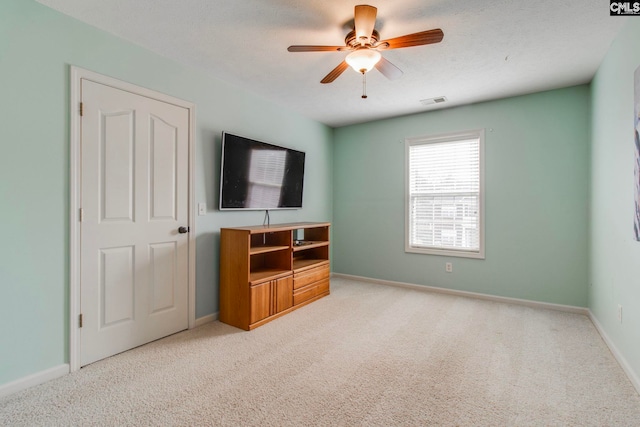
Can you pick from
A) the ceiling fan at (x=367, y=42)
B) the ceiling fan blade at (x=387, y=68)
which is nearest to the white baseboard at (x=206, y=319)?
the ceiling fan at (x=367, y=42)

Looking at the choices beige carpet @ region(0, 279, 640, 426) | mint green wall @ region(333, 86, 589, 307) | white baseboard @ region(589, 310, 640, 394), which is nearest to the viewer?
beige carpet @ region(0, 279, 640, 426)

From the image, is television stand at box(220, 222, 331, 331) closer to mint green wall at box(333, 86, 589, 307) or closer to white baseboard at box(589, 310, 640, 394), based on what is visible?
mint green wall at box(333, 86, 589, 307)

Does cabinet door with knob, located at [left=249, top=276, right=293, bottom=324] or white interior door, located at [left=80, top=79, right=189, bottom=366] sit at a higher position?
white interior door, located at [left=80, top=79, right=189, bottom=366]

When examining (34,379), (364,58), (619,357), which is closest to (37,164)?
(34,379)

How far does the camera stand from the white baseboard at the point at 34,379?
1862 mm

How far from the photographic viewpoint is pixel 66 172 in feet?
6.93

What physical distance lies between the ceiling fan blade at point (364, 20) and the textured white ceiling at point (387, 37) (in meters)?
0.16

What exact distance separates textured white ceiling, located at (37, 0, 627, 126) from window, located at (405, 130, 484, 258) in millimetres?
812

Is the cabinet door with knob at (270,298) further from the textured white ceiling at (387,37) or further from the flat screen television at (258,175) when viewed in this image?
the textured white ceiling at (387,37)

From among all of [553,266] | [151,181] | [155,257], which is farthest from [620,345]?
[151,181]

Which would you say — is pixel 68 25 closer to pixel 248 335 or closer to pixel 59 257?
pixel 59 257

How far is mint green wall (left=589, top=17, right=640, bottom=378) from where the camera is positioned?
6.70 ft

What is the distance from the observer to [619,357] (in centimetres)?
225

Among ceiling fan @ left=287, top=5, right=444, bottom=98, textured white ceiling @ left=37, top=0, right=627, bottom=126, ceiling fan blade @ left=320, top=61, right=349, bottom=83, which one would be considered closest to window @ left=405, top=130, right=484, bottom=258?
textured white ceiling @ left=37, top=0, right=627, bottom=126
